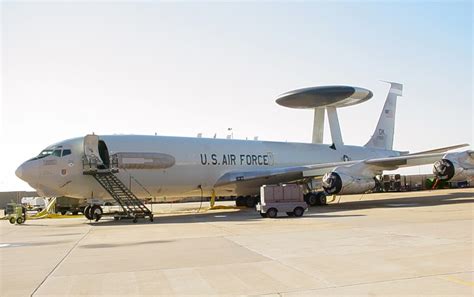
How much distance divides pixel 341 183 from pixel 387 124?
20142 mm

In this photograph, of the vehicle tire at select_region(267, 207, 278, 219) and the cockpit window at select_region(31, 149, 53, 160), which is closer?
the vehicle tire at select_region(267, 207, 278, 219)

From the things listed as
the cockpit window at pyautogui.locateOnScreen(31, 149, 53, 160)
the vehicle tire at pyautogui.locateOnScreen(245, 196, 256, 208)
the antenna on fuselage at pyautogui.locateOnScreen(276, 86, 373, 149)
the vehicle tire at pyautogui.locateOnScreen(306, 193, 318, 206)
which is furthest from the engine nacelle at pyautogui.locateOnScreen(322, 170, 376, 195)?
the antenna on fuselage at pyautogui.locateOnScreen(276, 86, 373, 149)

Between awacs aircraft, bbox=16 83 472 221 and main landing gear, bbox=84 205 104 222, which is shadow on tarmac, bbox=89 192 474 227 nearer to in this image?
main landing gear, bbox=84 205 104 222

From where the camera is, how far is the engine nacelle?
27047mm

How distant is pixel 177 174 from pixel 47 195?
7.01 metres

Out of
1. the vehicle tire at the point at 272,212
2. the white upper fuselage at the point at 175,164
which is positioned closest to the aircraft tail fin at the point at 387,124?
the white upper fuselage at the point at 175,164

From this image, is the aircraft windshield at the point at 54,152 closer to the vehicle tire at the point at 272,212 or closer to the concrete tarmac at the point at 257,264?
the concrete tarmac at the point at 257,264

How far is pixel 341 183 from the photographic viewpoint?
27.0 m

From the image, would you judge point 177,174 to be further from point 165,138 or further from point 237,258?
point 237,258

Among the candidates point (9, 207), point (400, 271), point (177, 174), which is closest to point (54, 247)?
point (400, 271)

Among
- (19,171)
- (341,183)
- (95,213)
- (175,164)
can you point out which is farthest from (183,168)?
(341,183)

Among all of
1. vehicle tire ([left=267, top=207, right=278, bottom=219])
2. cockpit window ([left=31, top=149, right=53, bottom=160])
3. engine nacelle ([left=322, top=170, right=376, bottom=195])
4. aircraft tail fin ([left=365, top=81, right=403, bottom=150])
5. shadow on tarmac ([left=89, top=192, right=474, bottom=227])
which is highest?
aircraft tail fin ([left=365, top=81, right=403, bottom=150])

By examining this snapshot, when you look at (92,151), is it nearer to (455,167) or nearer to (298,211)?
(298,211)

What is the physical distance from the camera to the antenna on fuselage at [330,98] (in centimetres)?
4888
